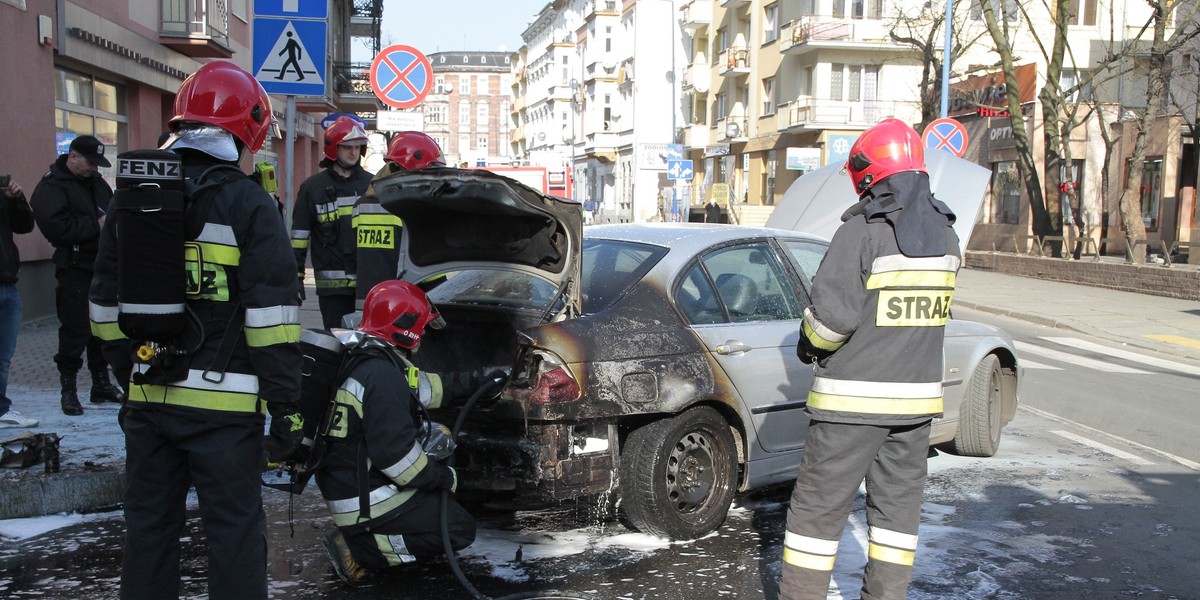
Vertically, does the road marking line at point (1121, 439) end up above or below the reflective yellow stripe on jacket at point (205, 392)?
below

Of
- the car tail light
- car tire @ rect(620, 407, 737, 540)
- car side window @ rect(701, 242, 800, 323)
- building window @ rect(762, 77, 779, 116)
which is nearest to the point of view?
the car tail light

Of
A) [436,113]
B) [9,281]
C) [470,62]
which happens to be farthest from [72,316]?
[470,62]

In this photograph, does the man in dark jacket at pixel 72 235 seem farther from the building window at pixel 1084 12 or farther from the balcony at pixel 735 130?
the balcony at pixel 735 130

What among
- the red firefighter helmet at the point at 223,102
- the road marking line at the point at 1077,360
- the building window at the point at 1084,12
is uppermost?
the building window at the point at 1084,12

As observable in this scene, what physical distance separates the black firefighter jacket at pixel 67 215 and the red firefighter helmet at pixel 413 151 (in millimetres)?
2197

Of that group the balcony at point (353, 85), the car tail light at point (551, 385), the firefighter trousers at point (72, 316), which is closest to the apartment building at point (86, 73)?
the firefighter trousers at point (72, 316)

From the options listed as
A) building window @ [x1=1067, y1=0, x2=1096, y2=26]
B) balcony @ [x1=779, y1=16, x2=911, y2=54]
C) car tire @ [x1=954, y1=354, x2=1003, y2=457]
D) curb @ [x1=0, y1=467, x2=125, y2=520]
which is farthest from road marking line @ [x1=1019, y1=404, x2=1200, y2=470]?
building window @ [x1=1067, y1=0, x2=1096, y2=26]

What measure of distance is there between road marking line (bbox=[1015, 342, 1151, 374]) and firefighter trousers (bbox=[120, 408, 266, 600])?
34.0 feet

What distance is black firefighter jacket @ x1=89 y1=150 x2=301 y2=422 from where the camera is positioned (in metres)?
3.27

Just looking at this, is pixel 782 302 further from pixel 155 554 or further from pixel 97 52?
pixel 97 52

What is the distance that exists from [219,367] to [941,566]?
3.22m

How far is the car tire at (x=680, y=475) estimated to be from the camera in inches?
185

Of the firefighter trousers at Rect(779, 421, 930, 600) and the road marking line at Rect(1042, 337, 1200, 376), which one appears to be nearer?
the firefighter trousers at Rect(779, 421, 930, 600)

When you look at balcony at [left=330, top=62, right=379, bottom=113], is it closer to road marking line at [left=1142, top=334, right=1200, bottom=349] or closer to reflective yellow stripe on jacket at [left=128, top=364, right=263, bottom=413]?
road marking line at [left=1142, top=334, right=1200, bottom=349]
